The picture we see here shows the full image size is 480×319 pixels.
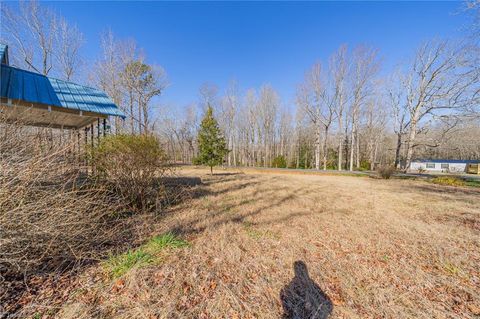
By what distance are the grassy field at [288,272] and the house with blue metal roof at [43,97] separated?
4.77 metres

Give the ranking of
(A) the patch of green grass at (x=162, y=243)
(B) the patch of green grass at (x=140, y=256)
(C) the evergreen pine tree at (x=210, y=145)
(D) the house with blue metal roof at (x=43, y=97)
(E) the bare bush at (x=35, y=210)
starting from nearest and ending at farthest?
1. (E) the bare bush at (x=35, y=210)
2. (B) the patch of green grass at (x=140, y=256)
3. (A) the patch of green grass at (x=162, y=243)
4. (D) the house with blue metal roof at (x=43, y=97)
5. (C) the evergreen pine tree at (x=210, y=145)

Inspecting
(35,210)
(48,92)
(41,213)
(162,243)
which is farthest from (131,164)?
(48,92)

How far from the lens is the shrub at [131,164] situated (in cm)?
424

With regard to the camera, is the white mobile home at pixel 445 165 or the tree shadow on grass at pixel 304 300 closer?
the tree shadow on grass at pixel 304 300

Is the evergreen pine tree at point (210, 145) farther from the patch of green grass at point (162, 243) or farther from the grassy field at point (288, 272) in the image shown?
the patch of green grass at point (162, 243)

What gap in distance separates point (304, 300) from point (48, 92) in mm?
8440

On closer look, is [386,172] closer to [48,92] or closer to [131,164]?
[131,164]

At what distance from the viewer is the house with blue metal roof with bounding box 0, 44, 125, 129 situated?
189 inches

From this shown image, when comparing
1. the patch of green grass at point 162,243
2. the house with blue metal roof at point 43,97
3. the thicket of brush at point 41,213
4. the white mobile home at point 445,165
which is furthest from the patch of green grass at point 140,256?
the white mobile home at point 445,165

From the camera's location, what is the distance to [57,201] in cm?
255

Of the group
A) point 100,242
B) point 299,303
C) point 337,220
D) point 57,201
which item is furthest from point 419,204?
point 57,201

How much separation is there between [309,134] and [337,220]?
34.6 m

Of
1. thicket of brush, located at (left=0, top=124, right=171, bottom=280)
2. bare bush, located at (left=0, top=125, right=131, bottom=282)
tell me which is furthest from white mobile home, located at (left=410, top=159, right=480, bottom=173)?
bare bush, located at (left=0, top=125, right=131, bottom=282)

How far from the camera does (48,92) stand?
5.42 metres
